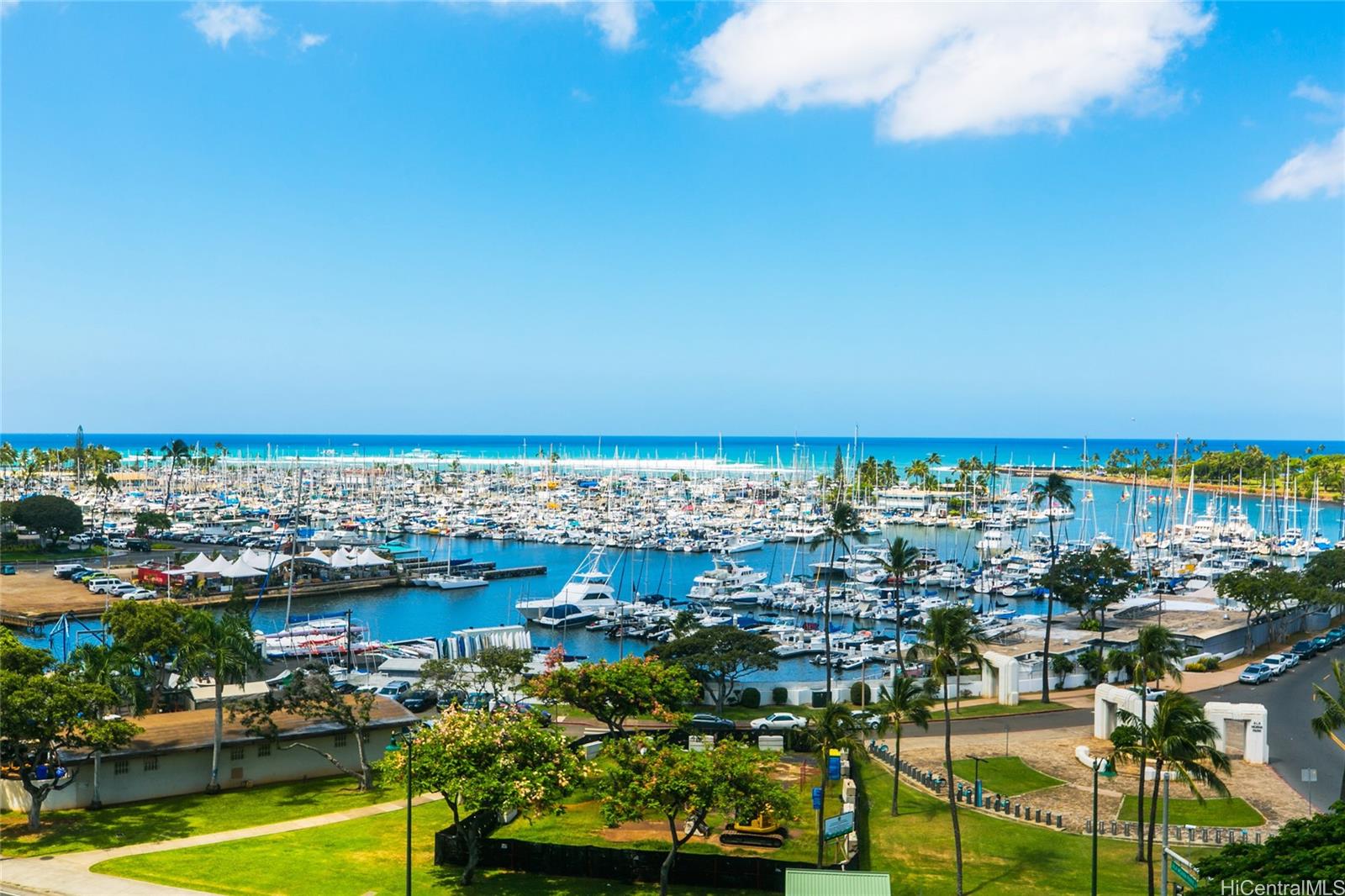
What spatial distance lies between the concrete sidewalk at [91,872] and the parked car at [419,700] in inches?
858

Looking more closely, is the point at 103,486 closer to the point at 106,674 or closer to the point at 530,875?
the point at 106,674

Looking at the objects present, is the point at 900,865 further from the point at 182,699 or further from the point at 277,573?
the point at 277,573

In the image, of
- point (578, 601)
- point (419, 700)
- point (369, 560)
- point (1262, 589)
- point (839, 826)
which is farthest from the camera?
point (369, 560)

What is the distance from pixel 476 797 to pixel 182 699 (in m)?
32.5

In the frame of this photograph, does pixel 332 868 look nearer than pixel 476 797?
No

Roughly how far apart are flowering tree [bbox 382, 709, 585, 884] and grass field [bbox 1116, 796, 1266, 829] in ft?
79.5

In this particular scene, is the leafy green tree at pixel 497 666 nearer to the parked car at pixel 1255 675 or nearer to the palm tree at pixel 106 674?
the palm tree at pixel 106 674

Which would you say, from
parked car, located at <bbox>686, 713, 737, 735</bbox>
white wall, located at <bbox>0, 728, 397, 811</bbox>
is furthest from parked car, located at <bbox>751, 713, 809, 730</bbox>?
white wall, located at <bbox>0, 728, 397, 811</bbox>

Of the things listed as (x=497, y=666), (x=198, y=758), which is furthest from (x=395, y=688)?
(x=198, y=758)

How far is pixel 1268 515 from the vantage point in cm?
19675

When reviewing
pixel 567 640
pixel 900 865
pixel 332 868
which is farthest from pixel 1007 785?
pixel 567 640

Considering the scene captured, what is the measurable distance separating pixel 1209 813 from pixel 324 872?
1394 inches

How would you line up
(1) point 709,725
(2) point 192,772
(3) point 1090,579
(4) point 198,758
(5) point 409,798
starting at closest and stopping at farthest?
(5) point 409,798, (2) point 192,772, (4) point 198,758, (1) point 709,725, (3) point 1090,579

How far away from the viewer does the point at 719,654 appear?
193 feet
